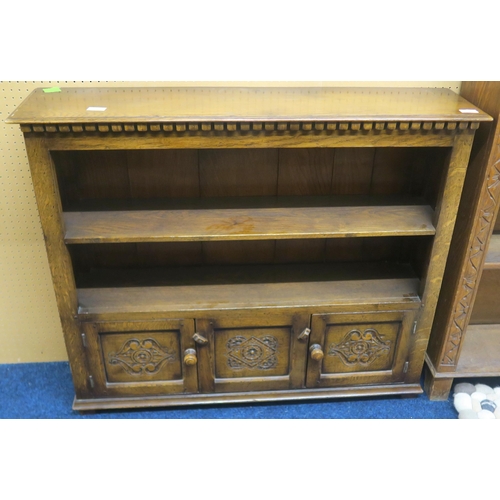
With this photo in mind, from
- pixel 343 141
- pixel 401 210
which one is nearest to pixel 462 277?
pixel 401 210

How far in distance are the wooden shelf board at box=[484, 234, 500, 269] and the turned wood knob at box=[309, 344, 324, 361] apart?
564 millimetres

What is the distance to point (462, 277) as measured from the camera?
57.8 inches

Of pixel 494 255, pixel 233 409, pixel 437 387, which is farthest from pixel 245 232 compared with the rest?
pixel 437 387

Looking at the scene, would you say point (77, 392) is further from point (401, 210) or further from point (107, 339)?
point (401, 210)

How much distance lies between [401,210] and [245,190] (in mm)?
483

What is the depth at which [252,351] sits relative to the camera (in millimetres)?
1586

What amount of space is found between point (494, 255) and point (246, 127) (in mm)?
889

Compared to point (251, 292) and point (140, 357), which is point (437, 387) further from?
point (140, 357)

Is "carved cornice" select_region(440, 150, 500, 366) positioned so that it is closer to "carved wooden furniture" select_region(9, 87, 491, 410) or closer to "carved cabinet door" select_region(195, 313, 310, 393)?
"carved wooden furniture" select_region(9, 87, 491, 410)

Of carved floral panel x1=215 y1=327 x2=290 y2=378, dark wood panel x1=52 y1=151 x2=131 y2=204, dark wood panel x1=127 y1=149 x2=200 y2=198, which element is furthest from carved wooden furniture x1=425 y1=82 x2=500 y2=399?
dark wood panel x1=52 y1=151 x2=131 y2=204

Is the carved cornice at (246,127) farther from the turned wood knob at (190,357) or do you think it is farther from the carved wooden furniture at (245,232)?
the turned wood knob at (190,357)

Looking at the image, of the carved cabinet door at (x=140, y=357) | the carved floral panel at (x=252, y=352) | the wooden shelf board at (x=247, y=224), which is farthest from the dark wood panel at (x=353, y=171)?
the carved cabinet door at (x=140, y=357)

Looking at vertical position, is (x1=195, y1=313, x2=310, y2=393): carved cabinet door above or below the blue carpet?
above

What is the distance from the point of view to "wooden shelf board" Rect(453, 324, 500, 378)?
1644 millimetres
